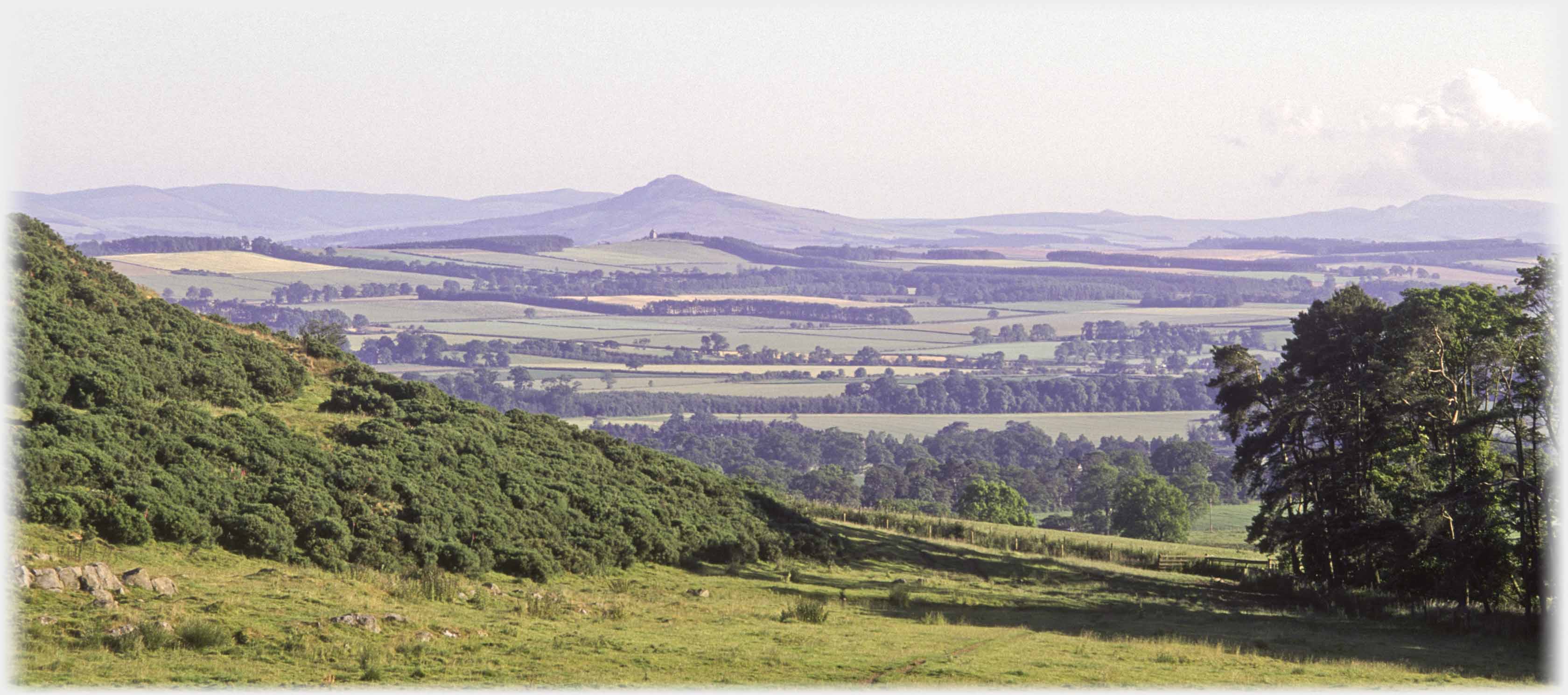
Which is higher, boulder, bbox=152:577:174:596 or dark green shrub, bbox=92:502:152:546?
dark green shrub, bbox=92:502:152:546

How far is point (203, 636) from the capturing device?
21125 mm

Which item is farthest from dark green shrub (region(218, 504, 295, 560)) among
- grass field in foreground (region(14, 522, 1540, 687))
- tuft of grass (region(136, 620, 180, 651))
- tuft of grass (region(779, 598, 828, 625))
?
tuft of grass (region(779, 598, 828, 625))

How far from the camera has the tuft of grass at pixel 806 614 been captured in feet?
96.8

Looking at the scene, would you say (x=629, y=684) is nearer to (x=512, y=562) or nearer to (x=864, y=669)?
(x=864, y=669)

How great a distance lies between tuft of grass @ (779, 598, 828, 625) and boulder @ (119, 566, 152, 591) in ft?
40.2

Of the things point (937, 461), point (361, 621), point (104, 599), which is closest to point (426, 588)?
point (361, 621)

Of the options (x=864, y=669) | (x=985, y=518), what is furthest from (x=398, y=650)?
(x=985, y=518)

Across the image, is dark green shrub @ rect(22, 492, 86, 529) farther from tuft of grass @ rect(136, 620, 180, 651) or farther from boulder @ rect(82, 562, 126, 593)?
tuft of grass @ rect(136, 620, 180, 651)

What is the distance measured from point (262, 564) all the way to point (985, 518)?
235ft

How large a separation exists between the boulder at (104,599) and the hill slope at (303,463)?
14.2 ft

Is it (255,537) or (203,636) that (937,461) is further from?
(203,636)

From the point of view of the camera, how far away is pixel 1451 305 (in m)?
46.6

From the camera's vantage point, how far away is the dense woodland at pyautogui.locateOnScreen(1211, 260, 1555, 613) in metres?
35.2

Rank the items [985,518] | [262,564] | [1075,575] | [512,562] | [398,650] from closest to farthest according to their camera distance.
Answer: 1. [398,650]
2. [262,564]
3. [512,562]
4. [1075,575]
5. [985,518]
